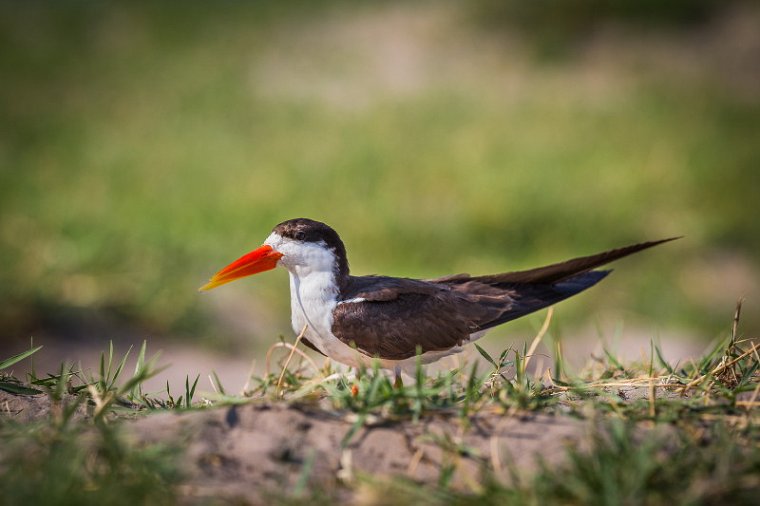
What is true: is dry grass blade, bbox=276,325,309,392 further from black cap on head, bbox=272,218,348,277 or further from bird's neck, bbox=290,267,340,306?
black cap on head, bbox=272,218,348,277

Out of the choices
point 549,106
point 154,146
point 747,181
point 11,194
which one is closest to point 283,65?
point 154,146

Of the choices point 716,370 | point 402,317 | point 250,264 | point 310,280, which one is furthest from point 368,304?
point 716,370

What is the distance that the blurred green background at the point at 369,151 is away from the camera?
6.27m

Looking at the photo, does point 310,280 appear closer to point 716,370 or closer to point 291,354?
point 291,354

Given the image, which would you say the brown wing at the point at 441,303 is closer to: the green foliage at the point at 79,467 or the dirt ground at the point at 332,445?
the dirt ground at the point at 332,445

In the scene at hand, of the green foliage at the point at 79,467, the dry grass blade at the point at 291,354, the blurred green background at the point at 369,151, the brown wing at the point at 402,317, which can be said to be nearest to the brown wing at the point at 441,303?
the brown wing at the point at 402,317

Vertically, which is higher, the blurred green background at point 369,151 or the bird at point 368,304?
the blurred green background at point 369,151

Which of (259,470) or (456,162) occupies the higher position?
(456,162)

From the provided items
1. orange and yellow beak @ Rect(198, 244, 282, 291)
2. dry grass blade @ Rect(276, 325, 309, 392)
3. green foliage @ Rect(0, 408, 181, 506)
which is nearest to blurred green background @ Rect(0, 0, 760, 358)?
orange and yellow beak @ Rect(198, 244, 282, 291)

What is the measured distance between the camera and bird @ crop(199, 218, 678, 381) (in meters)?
3.05

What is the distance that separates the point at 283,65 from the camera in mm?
12195

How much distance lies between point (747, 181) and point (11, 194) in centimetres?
727

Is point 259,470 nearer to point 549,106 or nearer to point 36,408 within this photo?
point 36,408

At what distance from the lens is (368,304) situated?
3.09m
